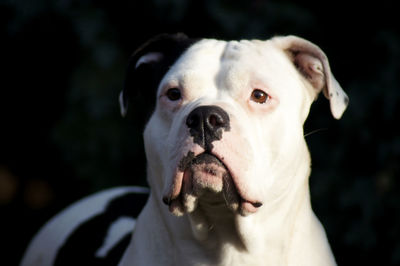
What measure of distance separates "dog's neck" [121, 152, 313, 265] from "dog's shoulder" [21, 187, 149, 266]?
0.67 m

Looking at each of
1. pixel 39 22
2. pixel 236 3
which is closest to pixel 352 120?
pixel 236 3

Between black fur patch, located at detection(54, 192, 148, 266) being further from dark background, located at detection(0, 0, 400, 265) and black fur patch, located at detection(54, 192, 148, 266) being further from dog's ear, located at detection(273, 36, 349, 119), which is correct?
dog's ear, located at detection(273, 36, 349, 119)

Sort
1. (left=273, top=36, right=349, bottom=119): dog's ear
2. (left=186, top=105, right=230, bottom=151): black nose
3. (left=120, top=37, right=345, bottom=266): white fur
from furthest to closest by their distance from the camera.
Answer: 1. (left=273, top=36, right=349, bottom=119): dog's ear
2. (left=120, top=37, right=345, bottom=266): white fur
3. (left=186, top=105, right=230, bottom=151): black nose

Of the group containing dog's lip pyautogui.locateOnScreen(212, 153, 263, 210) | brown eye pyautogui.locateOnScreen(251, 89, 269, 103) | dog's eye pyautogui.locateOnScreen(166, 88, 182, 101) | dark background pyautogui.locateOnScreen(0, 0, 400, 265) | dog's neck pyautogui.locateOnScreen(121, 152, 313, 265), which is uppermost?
brown eye pyautogui.locateOnScreen(251, 89, 269, 103)

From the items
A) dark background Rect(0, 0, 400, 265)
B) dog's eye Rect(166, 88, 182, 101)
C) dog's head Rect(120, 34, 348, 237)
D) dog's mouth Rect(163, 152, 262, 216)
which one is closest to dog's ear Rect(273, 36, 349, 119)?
dog's head Rect(120, 34, 348, 237)

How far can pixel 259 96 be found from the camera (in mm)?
2535

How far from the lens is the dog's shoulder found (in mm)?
3502

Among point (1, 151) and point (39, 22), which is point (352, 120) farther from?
point (1, 151)

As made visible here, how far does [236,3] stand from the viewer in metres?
5.25

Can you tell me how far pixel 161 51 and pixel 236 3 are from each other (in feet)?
7.95

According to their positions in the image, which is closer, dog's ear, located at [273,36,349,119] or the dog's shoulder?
dog's ear, located at [273,36,349,119]

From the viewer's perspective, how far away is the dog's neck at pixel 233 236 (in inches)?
102

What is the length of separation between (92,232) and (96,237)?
2.9 inches

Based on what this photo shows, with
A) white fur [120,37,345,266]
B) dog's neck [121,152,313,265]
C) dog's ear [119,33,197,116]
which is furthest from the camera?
dog's ear [119,33,197,116]
